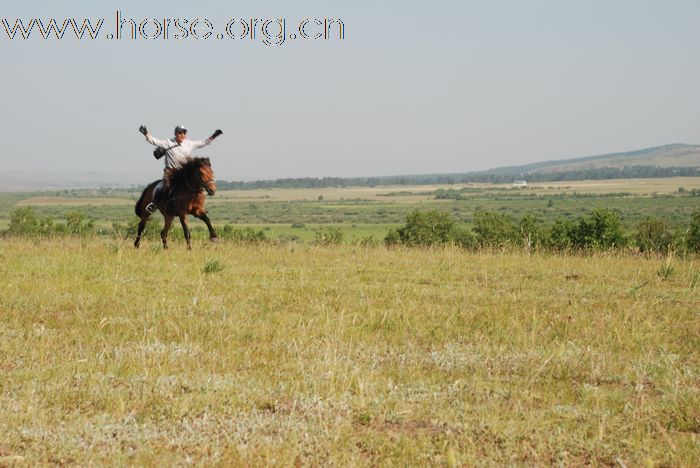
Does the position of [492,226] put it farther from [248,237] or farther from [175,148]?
[175,148]

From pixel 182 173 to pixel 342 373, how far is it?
13.2 metres

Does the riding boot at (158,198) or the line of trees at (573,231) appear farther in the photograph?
the line of trees at (573,231)

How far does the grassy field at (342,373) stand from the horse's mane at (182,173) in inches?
223

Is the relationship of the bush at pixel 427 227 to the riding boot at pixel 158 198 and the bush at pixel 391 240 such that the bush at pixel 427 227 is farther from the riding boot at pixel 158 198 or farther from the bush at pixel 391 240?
the riding boot at pixel 158 198

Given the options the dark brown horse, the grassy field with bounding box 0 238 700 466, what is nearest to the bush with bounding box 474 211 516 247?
the dark brown horse

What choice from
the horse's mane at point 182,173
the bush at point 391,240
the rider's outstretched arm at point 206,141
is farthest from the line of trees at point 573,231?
the horse's mane at point 182,173

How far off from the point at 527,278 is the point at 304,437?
10.4m

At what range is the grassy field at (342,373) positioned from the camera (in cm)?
552

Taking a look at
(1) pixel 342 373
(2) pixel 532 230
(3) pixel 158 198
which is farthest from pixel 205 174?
(2) pixel 532 230

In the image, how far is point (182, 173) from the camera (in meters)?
19.4

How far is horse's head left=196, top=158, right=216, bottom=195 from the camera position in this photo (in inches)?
742

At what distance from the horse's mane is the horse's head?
3cm

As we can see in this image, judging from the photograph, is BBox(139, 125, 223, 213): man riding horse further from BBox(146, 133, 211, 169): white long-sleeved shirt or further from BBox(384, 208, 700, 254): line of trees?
BBox(384, 208, 700, 254): line of trees

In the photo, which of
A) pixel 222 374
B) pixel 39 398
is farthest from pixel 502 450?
pixel 39 398
